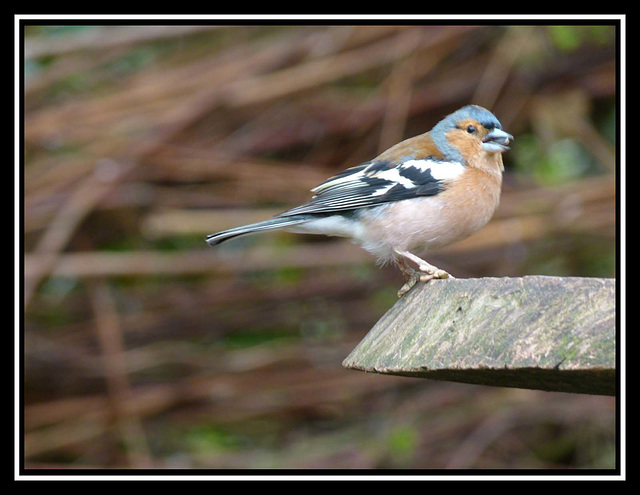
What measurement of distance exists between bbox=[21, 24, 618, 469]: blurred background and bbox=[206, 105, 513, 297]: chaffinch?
172cm

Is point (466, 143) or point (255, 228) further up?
point (466, 143)

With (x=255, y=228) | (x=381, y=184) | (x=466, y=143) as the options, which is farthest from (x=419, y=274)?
(x=466, y=143)

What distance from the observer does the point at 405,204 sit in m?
4.06

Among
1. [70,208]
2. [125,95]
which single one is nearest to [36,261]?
[70,208]

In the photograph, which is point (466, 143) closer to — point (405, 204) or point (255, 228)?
point (405, 204)

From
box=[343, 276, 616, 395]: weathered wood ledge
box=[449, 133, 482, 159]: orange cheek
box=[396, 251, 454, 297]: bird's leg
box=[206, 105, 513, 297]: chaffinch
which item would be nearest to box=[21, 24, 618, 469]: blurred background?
box=[449, 133, 482, 159]: orange cheek

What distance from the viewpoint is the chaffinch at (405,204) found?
404cm

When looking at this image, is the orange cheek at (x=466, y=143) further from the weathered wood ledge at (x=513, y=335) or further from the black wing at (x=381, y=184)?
the weathered wood ledge at (x=513, y=335)

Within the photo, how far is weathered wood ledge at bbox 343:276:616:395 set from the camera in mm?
2064

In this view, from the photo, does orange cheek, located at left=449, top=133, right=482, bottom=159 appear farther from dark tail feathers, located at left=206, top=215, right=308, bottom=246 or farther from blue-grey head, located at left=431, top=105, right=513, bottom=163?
dark tail feathers, located at left=206, top=215, right=308, bottom=246

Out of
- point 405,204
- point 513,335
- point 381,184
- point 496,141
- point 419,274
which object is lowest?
point 513,335

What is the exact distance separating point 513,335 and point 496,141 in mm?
2520

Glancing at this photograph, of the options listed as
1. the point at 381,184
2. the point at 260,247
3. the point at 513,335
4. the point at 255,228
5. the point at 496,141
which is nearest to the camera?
the point at 513,335

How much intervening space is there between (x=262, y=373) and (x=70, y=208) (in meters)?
1.98
